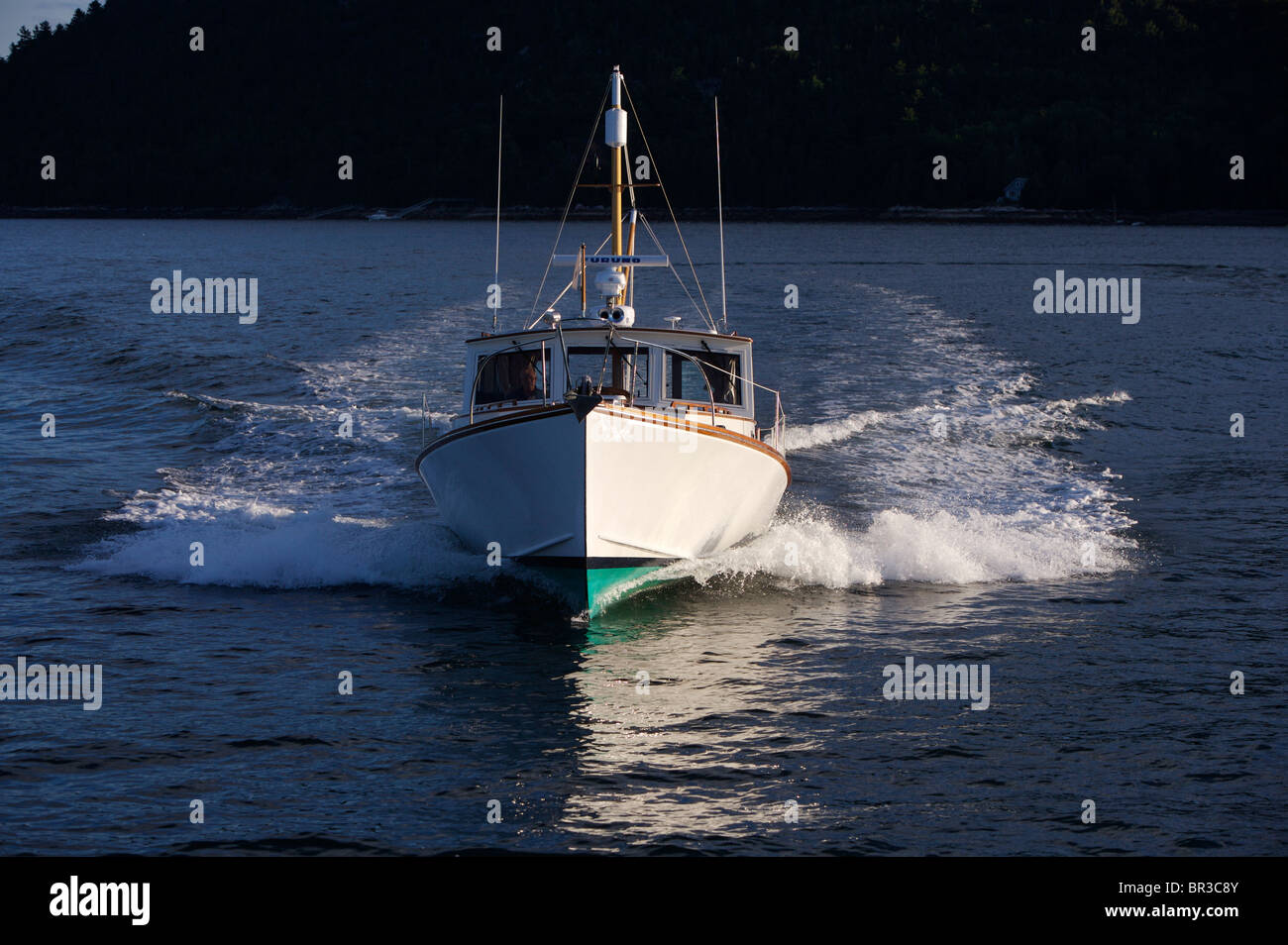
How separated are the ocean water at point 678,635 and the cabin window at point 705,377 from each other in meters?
2.18

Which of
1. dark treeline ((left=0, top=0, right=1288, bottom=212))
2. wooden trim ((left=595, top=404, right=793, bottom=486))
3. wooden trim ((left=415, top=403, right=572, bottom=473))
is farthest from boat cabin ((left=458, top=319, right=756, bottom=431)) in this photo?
dark treeline ((left=0, top=0, right=1288, bottom=212))

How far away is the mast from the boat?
34mm

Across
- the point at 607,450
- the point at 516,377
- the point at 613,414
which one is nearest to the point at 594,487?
the point at 607,450

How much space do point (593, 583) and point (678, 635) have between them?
1.13 metres

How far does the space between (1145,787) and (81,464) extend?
18.9 m

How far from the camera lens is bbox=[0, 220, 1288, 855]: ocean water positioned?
1005cm

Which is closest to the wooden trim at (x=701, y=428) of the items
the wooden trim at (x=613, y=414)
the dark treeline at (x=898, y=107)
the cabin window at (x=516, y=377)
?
the wooden trim at (x=613, y=414)

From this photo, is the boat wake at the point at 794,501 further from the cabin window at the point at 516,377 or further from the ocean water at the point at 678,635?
the cabin window at the point at 516,377

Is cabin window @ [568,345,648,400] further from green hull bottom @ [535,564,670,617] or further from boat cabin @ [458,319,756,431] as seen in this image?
green hull bottom @ [535,564,670,617]

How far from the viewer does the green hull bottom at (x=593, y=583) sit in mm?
14852

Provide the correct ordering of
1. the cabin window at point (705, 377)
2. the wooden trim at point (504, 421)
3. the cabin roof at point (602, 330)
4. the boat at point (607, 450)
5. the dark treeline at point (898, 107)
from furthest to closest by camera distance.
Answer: the dark treeline at point (898, 107), the cabin window at point (705, 377), the cabin roof at point (602, 330), the boat at point (607, 450), the wooden trim at point (504, 421)
